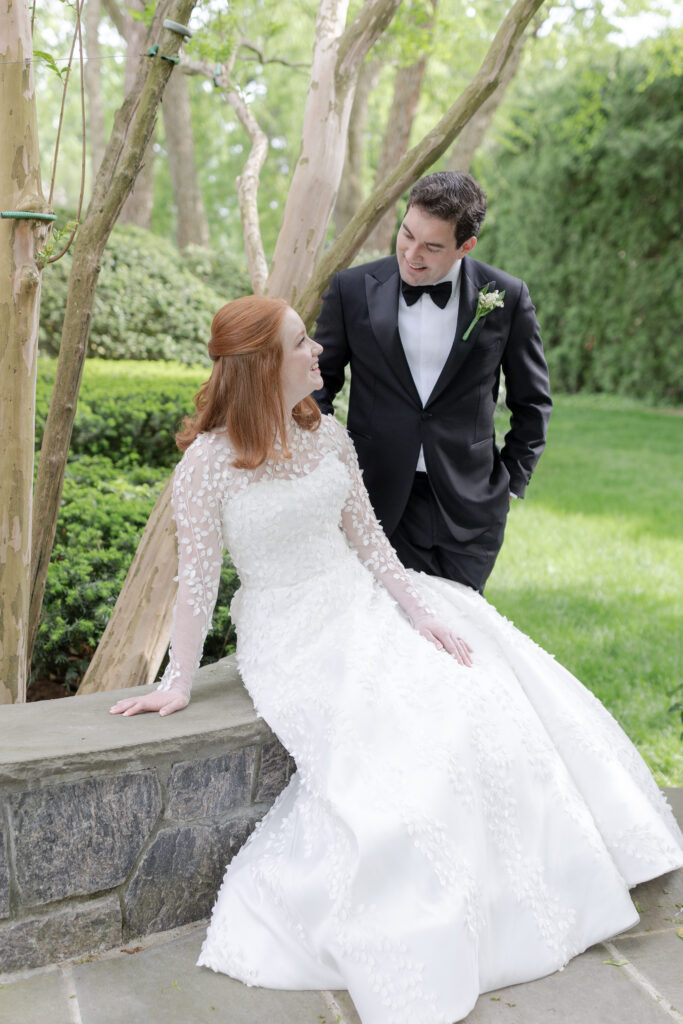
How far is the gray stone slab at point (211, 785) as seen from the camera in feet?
8.02

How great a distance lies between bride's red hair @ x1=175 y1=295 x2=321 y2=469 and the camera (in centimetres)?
265

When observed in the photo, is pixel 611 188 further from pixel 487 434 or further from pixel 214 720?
pixel 214 720

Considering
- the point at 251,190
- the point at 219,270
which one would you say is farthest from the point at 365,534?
the point at 219,270

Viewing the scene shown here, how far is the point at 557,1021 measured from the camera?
2258 mm

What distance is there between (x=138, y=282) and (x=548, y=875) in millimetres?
9902

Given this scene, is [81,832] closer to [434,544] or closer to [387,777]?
[387,777]

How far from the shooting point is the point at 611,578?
21.2 feet

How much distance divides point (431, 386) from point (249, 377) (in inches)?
27.9

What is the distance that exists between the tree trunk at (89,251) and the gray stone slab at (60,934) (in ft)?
3.67

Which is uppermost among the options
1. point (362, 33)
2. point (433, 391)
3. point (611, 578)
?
point (362, 33)

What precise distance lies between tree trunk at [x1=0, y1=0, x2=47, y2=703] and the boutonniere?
129 cm

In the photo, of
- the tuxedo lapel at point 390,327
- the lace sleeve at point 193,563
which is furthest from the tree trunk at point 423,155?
the lace sleeve at point 193,563

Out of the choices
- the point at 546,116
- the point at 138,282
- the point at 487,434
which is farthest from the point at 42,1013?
the point at 546,116

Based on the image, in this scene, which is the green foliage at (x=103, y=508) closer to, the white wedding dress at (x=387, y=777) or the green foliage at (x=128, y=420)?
the green foliage at (x=128, y=420)
